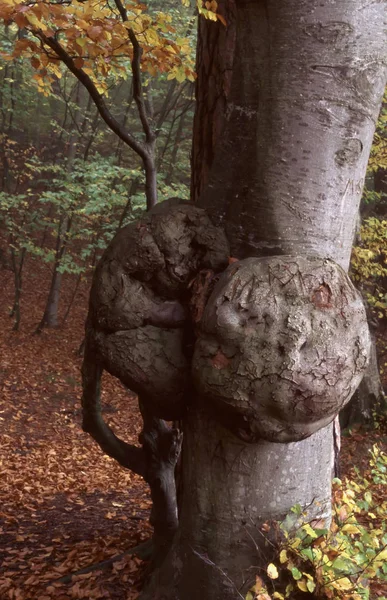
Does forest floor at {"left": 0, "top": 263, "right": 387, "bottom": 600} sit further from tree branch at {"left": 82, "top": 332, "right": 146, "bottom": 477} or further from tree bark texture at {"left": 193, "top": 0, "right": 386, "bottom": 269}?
tree bark texture at {"left": 193, "top": 0, "right": 386, "bottom": 269}

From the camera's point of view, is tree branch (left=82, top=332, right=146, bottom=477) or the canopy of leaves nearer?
tree branch (left=82, top=332, right=146, bottom=477)

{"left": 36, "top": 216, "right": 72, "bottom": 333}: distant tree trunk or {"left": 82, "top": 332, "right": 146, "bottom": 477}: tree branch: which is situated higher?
{"left": 82, "top": 332, "right": 146, "bottom": 477}: tree branch

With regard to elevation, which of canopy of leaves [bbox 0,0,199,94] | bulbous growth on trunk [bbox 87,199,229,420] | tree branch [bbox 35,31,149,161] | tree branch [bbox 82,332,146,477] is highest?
canopy of leaves [bbox 0,0,199,94]

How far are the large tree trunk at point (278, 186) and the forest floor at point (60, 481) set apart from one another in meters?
1.02

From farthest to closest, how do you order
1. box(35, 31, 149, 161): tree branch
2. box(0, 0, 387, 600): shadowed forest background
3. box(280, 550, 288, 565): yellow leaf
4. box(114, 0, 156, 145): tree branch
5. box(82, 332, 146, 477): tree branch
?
1. box(0, 0, 387, 600): shadowed forest background
2. box(114, 0, 156, 145): tree branch
3. box(35, 31, 149, 161): tree branch
4. box(82, 332, 146, 477): tree branch
5. box(280, 550, 288, 565): yellow leaf

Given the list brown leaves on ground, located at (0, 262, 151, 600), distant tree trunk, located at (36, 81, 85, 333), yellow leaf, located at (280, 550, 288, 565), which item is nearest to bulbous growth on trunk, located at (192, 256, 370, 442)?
yellow leaf, located at (280, 550, 288, 565)

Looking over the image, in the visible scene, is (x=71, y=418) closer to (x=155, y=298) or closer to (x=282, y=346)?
(x=155, y=298)

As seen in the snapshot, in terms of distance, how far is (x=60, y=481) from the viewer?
6477 mm

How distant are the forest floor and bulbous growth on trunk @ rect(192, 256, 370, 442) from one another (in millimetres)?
1629

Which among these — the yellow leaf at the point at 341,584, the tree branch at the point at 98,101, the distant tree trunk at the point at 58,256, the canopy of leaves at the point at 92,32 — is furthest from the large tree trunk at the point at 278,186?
the distant tree trunk at the point at 58,256

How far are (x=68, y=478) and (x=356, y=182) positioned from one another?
18.7 feet

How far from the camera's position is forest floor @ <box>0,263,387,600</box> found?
330 centimetres

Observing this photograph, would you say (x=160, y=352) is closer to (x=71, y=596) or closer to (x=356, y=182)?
(x=356, y=182)

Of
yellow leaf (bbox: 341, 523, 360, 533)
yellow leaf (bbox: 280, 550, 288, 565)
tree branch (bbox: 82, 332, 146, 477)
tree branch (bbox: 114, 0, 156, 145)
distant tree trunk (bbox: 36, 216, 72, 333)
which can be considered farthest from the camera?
distant tree trunk (bbox: 36, 216, 72, 333)
